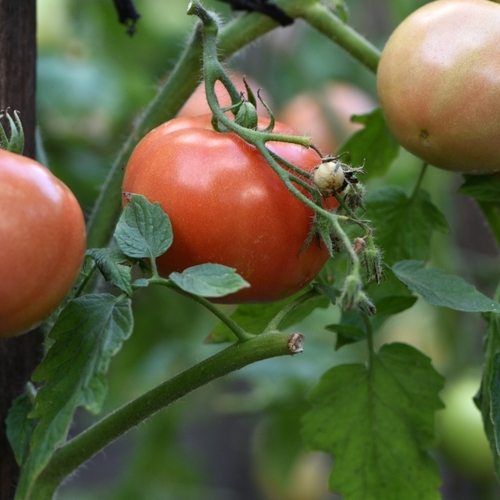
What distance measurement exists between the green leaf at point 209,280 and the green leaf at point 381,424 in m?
0.22

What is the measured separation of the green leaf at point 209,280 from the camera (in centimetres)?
44

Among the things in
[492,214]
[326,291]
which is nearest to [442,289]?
[326,291]

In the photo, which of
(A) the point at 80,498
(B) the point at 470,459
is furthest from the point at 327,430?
(A) the point at 80,498

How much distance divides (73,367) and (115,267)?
6cm

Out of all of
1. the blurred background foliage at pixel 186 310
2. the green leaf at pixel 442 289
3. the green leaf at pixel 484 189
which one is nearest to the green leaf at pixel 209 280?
the green leaf at pixel 442 289

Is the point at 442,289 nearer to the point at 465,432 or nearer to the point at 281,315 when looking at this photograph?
the point at 281,315

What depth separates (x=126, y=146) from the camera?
2.15 ft

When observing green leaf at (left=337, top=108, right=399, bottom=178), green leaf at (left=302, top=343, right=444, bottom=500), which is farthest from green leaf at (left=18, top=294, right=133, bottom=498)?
green leaf at (left=337, top=108, right=399, bottom=178)

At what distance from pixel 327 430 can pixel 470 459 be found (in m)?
0.66

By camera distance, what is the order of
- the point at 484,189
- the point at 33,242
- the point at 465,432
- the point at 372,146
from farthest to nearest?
the point at 465,432, the point at 372,146, the point at 484,189, the point at 33,242

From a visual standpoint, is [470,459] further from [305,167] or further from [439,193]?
[305,167]

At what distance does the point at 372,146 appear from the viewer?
2.55 ft

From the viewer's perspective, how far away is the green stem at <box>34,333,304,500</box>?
1.56 feet

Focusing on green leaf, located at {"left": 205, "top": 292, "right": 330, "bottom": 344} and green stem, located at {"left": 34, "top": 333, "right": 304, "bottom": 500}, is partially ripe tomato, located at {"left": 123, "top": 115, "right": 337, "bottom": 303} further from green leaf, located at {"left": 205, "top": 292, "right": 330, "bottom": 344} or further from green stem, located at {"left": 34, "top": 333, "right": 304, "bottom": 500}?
green leaf, located at {"left": 205, "top": 292, "right": 330, "bottom": 344}
